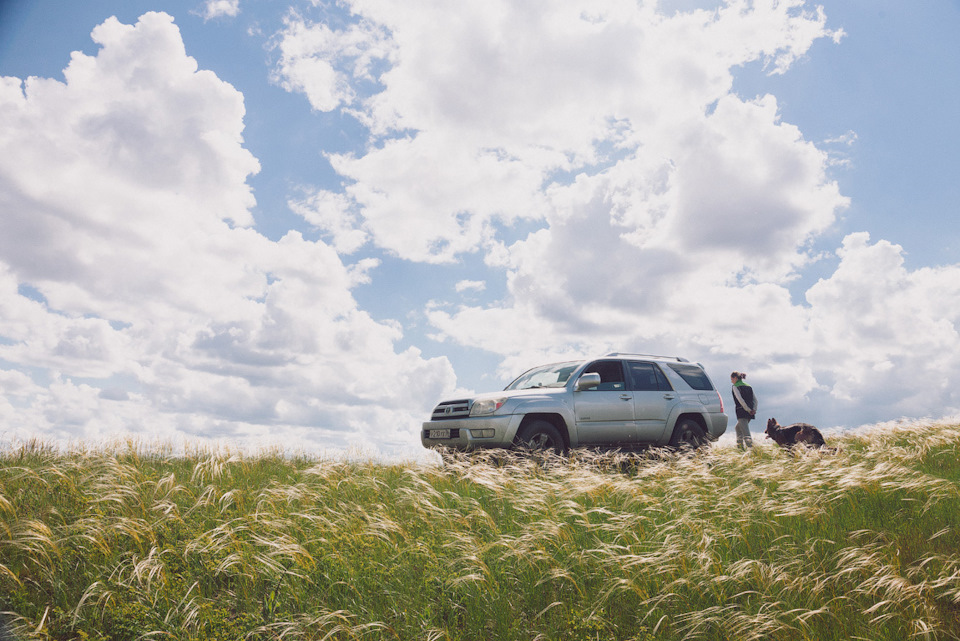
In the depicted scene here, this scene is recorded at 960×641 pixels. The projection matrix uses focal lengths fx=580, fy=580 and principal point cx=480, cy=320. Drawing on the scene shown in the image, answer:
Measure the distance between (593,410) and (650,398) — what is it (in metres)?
1.53

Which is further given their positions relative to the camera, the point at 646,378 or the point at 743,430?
the point at 743,430

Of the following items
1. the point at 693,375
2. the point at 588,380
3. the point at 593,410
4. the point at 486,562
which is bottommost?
the point at 486,562

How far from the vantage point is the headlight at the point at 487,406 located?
354 inches

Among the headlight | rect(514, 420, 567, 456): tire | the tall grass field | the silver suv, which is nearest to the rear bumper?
the silver suv

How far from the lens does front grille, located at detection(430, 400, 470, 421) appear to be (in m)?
9.32

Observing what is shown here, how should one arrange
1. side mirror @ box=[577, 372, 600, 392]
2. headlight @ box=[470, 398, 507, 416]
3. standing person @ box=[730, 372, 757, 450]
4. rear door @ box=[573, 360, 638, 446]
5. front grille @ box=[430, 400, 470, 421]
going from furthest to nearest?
standing person @ box=[730, 372, 757, 450], rear door @ box=[573, 360, 638, 446], front grille @ box=[430, 400, 470, 421], side mirror @ box=[577, 372, 600, 392], headlight @ box=[470, 398, 507, 416]

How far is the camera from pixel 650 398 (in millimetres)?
10781

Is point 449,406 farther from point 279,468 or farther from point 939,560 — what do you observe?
point 939,560

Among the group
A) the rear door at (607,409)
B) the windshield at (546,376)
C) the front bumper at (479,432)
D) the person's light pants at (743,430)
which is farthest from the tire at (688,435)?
the front bumper at (479,432)

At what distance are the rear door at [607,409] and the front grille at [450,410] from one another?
1859mm

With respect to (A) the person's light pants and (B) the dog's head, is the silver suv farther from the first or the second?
(A) the person's light pants

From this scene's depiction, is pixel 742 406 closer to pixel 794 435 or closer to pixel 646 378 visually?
pixel 794 435

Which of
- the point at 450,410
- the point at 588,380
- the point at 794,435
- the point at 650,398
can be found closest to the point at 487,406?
the point at 450,410

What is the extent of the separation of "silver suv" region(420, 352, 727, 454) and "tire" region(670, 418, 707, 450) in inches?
0.8
